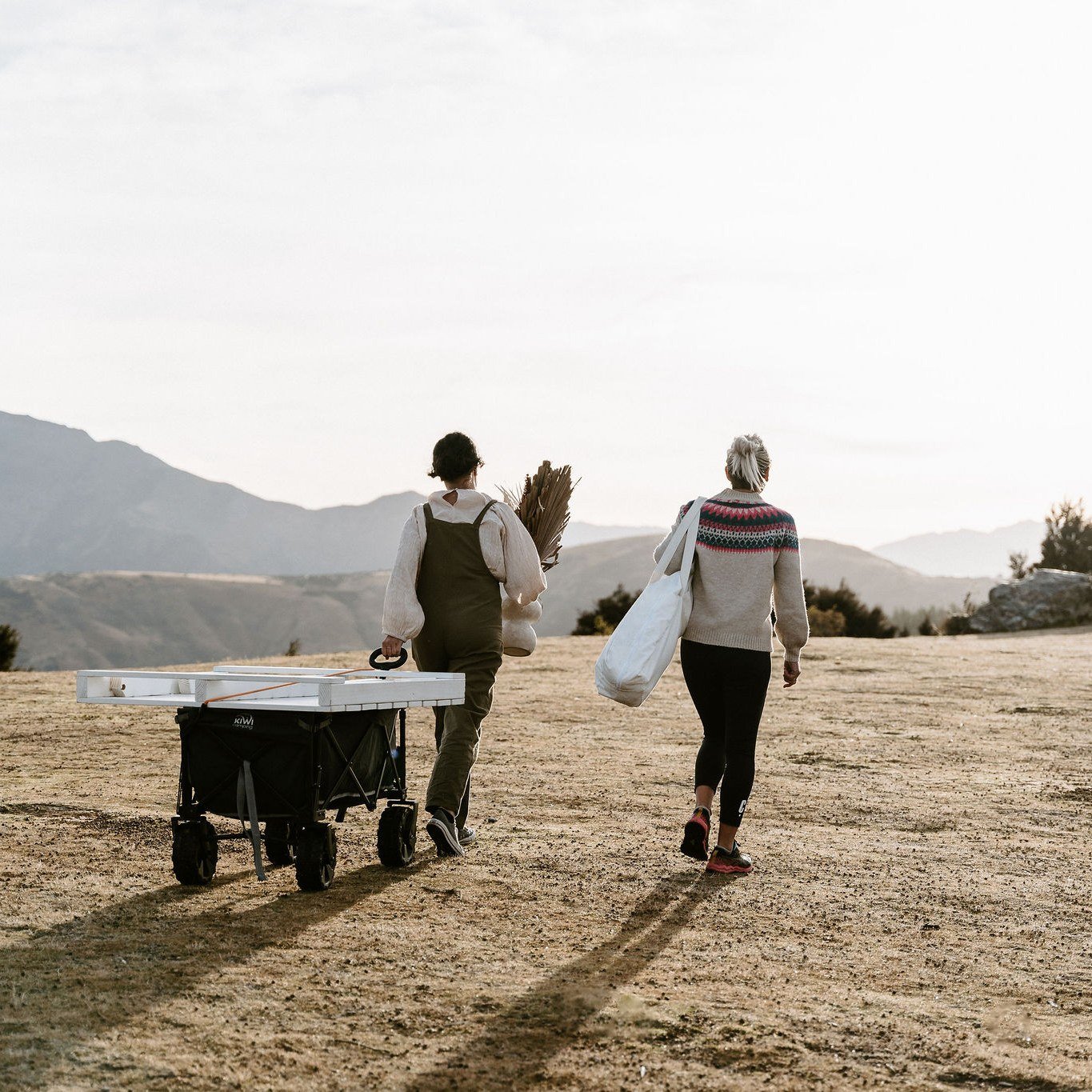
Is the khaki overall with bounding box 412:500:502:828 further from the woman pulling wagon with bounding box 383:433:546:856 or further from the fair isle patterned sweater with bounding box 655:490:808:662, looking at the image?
the fair isle patterned sweater with bounding box 655:490:808:662

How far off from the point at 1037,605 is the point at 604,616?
31.7 feet

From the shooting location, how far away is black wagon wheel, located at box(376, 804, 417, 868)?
6.20 metres

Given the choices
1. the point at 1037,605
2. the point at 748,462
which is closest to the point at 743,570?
the point at 748,462

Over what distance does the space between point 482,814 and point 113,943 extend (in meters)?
3.13

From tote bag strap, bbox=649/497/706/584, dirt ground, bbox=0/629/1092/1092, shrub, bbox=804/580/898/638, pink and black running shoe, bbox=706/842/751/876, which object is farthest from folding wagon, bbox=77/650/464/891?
shrub, bbox=804/580/898/638

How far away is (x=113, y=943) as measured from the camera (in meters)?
4.85

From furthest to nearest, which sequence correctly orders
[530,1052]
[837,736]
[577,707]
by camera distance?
[577,707]
[837,736]
[530,1052]

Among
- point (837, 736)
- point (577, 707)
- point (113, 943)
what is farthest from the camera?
point (577, 707)

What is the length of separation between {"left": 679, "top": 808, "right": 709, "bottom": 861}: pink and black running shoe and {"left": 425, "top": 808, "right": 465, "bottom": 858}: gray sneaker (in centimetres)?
109

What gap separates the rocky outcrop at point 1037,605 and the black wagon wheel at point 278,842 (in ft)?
78.3

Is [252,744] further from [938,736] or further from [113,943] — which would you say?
[938,736]

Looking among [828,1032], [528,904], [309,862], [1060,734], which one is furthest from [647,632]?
[1060,734]

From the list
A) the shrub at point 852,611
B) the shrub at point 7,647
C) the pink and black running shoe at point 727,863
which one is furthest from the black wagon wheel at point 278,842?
the shrub at point 852,611

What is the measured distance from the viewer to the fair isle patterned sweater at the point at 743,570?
245 inches
